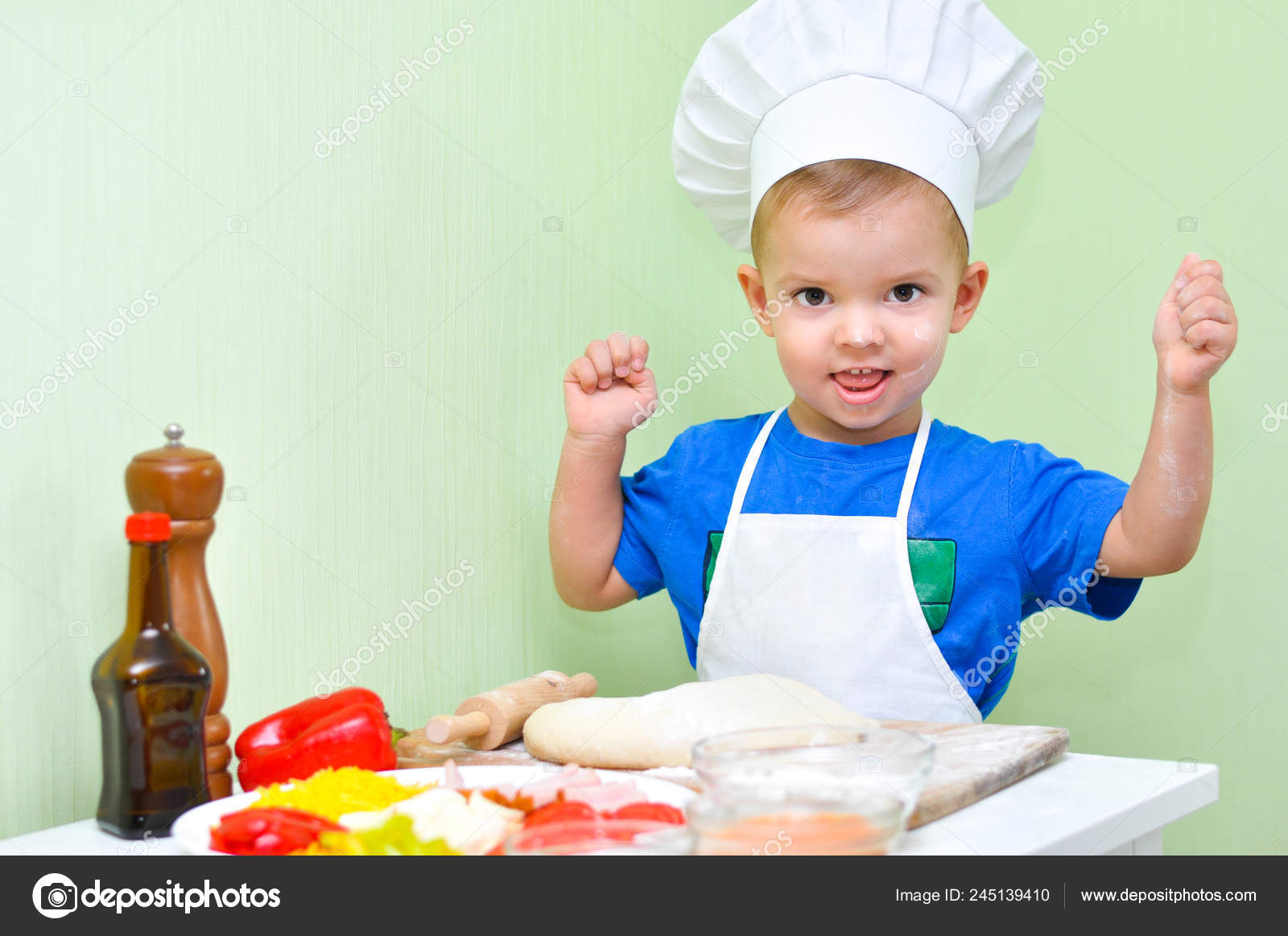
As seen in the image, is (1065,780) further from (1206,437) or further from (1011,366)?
(1011,366)

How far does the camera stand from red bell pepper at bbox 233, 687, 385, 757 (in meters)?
0.80

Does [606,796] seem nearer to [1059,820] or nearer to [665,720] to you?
[665,720]

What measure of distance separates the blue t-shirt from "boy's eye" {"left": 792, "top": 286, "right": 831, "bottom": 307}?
150 millimetres

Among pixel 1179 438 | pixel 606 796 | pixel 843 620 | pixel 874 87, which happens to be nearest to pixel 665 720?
pixel 606 796

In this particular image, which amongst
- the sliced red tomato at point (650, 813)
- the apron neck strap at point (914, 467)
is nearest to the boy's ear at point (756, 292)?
the apron neck strap at point (914, 467)

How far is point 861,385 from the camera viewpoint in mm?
1043

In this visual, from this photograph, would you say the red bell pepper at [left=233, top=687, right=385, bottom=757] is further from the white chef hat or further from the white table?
the white chef hat

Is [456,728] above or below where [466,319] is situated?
below

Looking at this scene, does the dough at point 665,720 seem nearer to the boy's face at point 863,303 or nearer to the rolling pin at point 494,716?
the rolling pin at point 494,716

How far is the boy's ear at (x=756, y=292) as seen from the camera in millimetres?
1143

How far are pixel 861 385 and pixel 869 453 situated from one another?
0.30 ft

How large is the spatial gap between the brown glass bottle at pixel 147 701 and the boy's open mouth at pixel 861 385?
597mm

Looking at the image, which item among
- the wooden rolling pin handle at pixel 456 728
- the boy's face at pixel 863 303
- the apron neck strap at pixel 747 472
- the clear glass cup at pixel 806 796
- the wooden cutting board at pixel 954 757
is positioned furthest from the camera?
the apron neck strap at pixel 747 472
